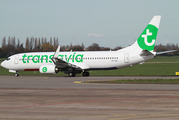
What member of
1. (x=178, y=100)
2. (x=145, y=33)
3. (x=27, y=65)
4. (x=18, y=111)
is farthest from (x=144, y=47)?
(x=18, y=111)

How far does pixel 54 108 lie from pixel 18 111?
1.82 m

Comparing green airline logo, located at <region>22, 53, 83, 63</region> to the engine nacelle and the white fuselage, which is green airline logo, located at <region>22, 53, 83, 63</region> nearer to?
the white fuselage

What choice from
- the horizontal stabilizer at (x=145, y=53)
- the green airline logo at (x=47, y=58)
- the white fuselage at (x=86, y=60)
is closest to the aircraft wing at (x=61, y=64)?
the white fuselage at (x=86, y=60)

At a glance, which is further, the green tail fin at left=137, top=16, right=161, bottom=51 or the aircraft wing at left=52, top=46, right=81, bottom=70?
the aircraft wing at left=52, top=46, right=81, bottom=70

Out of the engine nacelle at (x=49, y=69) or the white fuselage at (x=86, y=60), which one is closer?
the engine nacelle at (x=49, y=69)

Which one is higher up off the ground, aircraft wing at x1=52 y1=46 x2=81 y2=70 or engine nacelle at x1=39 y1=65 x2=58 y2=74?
aircraft wing at x1=52 y1=46 x2=81 y2=70

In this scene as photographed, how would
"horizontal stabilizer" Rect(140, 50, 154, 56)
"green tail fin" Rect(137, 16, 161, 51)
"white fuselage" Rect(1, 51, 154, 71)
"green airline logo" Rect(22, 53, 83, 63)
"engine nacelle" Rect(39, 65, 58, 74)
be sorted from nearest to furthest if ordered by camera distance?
"horizontal stabilizer" Rect(140, 50, 154, 56) < "green tail fin" Rect(137, 16, 161, 51) < "engine nacelle" Rect(39, 65, 58, 74) < "white fuselage" Rect(1, 51, 154, 71) < "green airline logo" Rect(22, 53, 83, 63)

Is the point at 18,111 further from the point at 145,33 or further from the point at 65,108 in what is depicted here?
the point at 145,33

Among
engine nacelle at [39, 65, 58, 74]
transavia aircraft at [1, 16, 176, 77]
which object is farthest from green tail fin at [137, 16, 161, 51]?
engine nacelle at [39, 65, 58, 74]

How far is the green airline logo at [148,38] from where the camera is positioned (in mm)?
36625

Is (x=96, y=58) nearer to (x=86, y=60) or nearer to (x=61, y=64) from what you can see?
(x=86, y=60)

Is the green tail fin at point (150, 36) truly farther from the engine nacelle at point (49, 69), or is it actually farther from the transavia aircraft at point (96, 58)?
the engine nacelle at point (49, 69)

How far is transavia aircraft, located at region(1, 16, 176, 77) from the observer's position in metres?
36.6

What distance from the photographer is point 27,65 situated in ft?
134
